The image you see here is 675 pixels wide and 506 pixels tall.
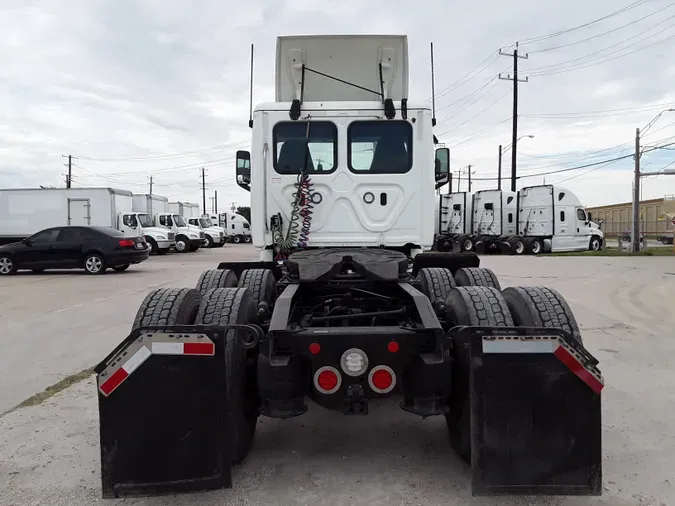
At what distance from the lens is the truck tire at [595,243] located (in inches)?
1217

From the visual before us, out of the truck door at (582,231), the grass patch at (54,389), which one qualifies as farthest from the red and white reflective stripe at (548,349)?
the truck door at (582,231)

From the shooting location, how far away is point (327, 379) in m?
3.09

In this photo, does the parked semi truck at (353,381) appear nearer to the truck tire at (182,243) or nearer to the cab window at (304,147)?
the cab window at (304,147)

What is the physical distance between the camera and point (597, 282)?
14.6 m

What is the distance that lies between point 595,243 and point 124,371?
32.4 m

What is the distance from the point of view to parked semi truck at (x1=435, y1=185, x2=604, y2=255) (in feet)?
96.3

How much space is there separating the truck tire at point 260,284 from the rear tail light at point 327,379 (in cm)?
201

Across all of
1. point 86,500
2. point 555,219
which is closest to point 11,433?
point 86,500

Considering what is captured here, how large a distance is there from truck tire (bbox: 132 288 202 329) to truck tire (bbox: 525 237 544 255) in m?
27.6

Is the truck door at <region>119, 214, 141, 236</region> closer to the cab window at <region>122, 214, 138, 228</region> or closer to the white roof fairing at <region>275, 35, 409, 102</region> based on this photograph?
the cab window at <region>122, 214, 138, 228</region>

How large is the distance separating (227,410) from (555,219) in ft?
95.4

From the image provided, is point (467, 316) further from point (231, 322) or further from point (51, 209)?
point (51, 209)

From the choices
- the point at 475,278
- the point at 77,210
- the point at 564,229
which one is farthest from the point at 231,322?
the point at 564,229

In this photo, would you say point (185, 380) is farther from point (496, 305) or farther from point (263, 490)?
point (496, 305)
